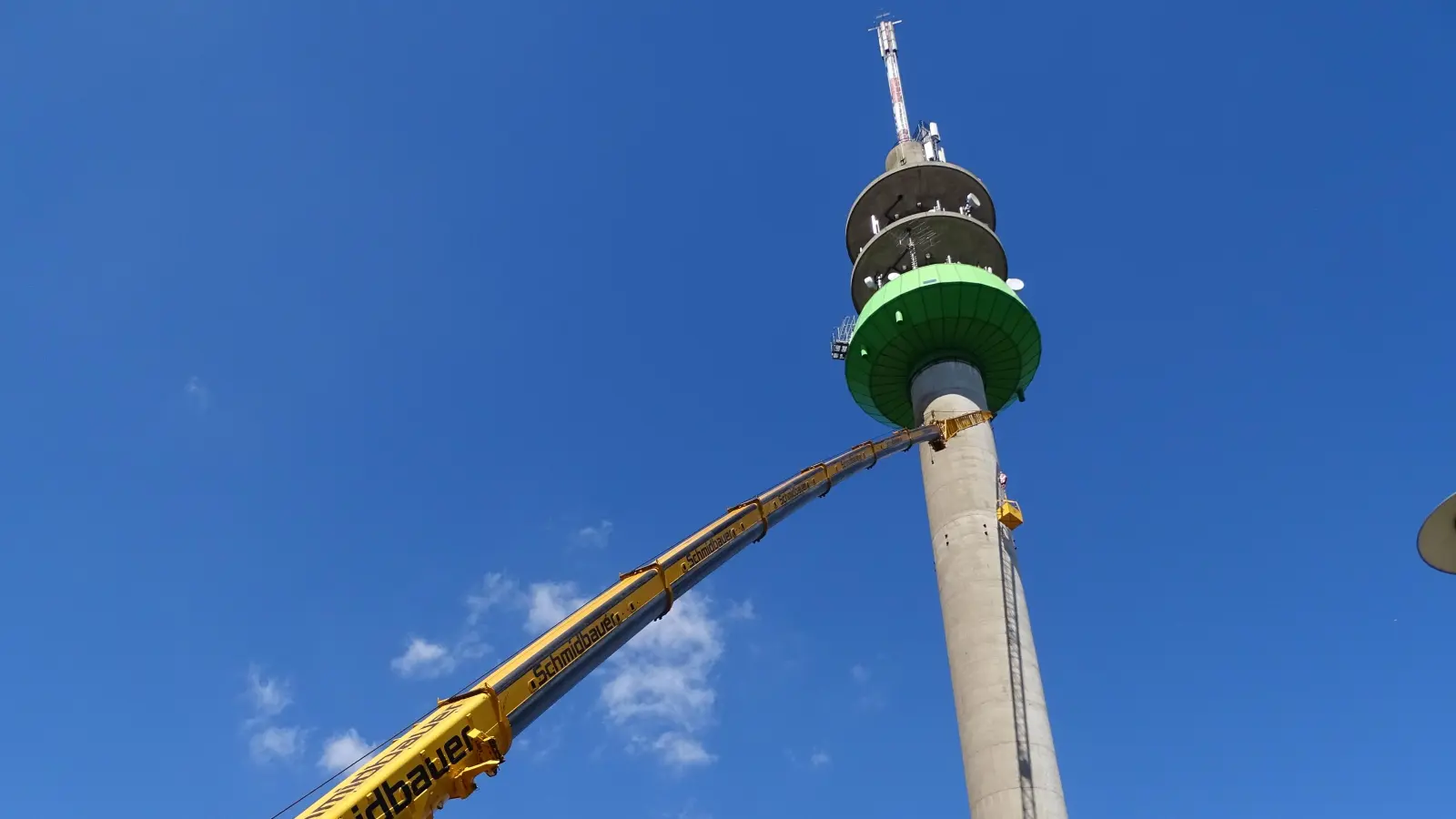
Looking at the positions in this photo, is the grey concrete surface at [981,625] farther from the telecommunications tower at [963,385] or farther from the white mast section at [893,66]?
the white mast section at [893,66]

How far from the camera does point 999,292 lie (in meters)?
35.4

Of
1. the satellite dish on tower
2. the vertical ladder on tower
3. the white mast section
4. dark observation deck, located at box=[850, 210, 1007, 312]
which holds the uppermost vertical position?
the white mast section

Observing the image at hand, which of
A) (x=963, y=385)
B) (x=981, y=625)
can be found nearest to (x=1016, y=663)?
(x=981, y=625)

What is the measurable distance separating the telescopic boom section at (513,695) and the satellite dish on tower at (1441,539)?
1172 centimetres

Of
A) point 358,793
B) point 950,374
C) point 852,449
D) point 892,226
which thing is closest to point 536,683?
point 358,793

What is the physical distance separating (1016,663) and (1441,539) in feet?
68.0

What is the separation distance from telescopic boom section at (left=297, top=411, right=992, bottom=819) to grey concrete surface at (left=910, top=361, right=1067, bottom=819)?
10.1 metres

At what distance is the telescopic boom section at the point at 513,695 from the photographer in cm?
1150

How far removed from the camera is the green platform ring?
1391 inches

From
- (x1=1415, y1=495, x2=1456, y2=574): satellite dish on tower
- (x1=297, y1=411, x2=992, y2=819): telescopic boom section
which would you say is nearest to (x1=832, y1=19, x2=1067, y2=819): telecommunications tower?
(x1=297, y1=411, x2=992, y2=819): telescopic boom section

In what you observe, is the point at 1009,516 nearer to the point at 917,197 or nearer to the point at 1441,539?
the point at 917,197

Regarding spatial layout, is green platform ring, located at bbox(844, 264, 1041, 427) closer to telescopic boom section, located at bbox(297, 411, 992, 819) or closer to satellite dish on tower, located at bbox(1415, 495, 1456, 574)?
telescopic boom section, located at bbox(297, 411, 992, 819)

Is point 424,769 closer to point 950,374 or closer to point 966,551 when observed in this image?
point 966,551

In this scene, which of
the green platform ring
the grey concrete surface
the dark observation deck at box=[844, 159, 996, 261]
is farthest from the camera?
the dark observation deck at box=[844, 159, 996, 261]
